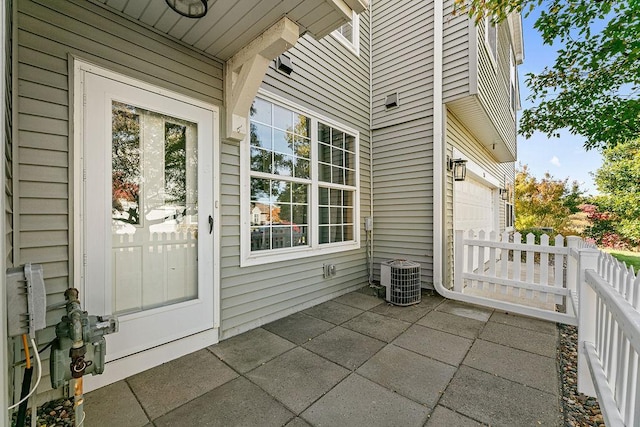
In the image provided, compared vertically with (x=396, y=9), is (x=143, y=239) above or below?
below

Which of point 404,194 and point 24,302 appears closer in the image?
point 24,302

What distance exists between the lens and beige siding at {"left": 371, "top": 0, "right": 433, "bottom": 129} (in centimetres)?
440

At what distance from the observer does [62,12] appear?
1.90 m

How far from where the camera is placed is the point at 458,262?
4.11 m

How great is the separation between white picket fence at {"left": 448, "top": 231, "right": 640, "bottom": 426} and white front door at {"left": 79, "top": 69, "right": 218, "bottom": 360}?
2.89 metres

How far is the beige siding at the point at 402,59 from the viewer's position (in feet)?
14.4

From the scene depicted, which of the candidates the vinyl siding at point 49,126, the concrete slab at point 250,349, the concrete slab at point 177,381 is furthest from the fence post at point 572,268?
the vinyl siding at point 49,126

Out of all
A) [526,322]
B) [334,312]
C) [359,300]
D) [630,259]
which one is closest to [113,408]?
[334,312]

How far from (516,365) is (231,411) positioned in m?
2.34

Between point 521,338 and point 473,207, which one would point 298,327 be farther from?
point 473,207

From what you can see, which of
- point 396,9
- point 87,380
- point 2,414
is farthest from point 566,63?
point 87,380

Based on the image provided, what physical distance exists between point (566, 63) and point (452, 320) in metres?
4.60

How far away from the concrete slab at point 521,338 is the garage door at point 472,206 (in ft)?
6.63

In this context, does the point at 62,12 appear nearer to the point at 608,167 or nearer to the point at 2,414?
the point at 2,414
